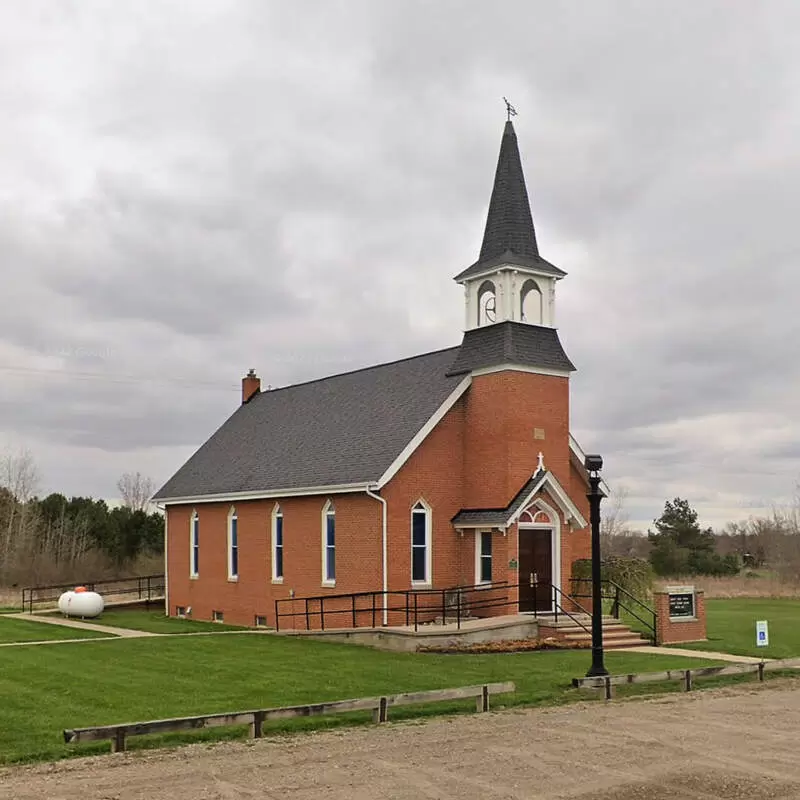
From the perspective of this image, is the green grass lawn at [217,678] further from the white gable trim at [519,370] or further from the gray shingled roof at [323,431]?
the white gable trim at [519,370]

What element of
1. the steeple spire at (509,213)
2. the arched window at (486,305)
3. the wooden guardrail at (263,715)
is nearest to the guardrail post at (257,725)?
the wooden guardrail at (263,715)

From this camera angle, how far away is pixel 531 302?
94.8ft

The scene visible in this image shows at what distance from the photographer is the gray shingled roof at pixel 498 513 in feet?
87.9

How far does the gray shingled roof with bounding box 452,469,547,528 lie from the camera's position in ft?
87.9

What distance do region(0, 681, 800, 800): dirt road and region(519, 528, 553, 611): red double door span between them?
1272 centimetres

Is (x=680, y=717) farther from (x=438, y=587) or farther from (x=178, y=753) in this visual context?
(x=438, y=587)

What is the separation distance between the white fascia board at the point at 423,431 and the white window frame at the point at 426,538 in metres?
1.31

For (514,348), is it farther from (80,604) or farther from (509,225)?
(80,604)

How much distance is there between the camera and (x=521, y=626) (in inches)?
990

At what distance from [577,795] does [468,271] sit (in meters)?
20.6

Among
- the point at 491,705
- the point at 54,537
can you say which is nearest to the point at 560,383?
the point at 491,705

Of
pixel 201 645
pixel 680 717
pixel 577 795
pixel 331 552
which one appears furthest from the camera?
pixel 331 552

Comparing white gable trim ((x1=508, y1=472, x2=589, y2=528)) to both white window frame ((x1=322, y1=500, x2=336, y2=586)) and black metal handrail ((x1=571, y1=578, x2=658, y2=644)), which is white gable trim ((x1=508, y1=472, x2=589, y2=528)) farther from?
white window frame ((x1=322, y1=500, x2=336, y2=586))

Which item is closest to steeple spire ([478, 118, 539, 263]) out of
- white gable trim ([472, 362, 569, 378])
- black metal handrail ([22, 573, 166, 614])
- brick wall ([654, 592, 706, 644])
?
white gable trim ([472, 362, 569, 378])
